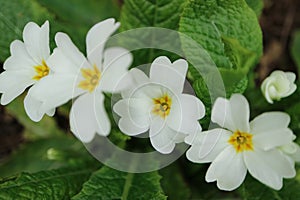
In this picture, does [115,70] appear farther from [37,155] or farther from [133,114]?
[37,155]

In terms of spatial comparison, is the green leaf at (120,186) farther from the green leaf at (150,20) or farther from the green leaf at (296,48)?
the green leaf at (296,48)

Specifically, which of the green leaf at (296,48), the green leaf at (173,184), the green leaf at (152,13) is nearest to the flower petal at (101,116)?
the green leaf at (152,13)

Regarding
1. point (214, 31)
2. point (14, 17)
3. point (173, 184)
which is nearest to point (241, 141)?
point (214, 31)

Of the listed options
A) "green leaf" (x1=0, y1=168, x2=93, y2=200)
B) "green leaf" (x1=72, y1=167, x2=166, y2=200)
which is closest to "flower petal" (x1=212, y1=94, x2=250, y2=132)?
"green leaf" (x1=72, y1=167, x2=166, y2=200)

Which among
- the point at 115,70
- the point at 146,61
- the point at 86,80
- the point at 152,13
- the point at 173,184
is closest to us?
the point at 115,70

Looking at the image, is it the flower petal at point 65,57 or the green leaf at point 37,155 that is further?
the green leaf at point 37,155

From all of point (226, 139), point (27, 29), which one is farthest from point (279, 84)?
point (27, 29)
